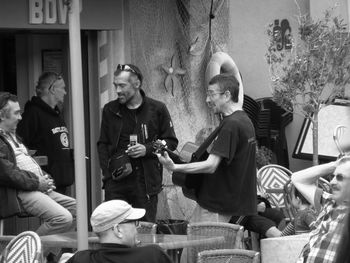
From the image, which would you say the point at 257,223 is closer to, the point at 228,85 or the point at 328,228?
the point at 228,85

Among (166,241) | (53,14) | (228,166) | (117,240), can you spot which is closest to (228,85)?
(228,166)

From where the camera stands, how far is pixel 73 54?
4641 millimetres

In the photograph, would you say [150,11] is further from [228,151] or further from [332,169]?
[332,169]

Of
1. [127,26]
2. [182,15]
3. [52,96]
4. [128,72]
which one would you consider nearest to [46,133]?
[52,96]

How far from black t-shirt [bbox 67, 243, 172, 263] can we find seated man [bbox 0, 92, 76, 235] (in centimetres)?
278

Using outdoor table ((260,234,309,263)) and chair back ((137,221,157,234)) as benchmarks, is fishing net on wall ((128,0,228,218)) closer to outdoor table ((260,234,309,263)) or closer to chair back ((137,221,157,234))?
chair back ((137,221,157,234))

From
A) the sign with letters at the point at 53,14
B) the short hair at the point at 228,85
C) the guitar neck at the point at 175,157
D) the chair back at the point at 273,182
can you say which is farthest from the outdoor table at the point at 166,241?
the chair back at the point at 273,182

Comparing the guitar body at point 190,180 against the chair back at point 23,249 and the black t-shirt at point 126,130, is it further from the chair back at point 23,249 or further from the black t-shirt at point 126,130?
the chair back at point 23,249

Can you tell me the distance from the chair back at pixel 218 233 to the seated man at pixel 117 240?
1667 millimetres

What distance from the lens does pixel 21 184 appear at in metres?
7.42

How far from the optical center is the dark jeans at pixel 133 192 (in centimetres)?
827

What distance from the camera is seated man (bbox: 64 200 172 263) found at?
15.4ft

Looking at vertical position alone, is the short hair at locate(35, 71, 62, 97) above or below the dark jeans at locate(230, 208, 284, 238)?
above

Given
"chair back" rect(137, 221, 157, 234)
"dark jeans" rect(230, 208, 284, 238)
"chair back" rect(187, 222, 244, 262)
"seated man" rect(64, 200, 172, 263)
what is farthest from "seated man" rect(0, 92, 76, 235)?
"seated man" rect(64, 200, 172, 263)
